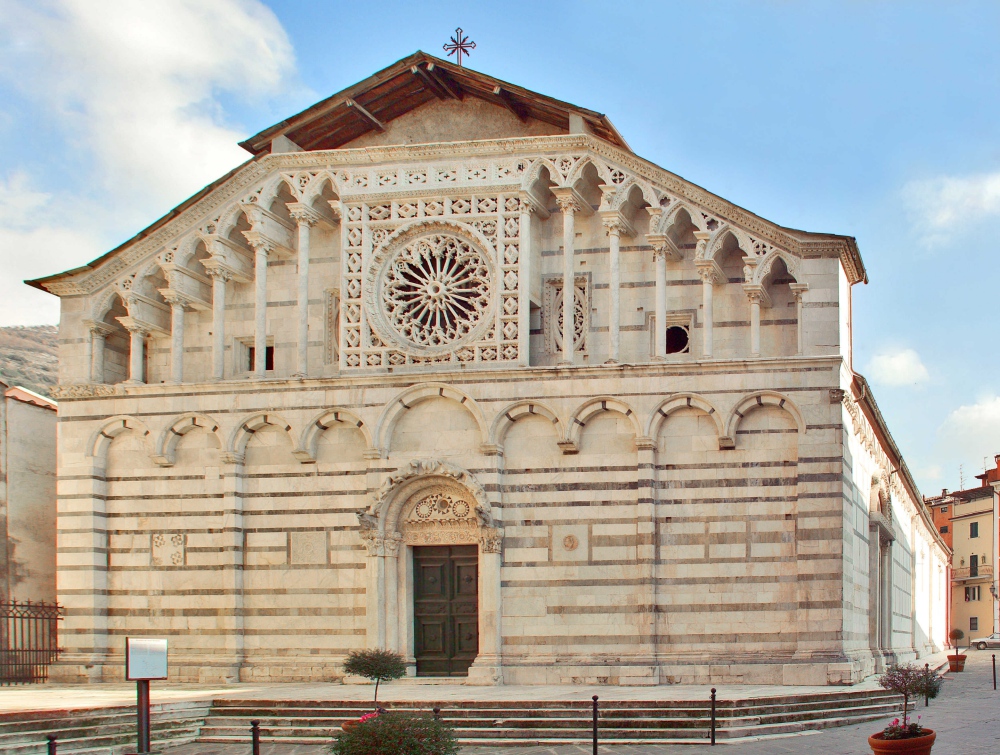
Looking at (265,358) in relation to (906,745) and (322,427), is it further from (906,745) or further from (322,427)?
(906,745)

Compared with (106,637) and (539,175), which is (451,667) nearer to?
(106,637)

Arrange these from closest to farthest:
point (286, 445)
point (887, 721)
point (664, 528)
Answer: point (887, 721) < point (664, 528) < point (286, 445)

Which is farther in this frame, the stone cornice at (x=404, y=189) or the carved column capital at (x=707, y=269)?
the carved column capital at (x=707, y=269)

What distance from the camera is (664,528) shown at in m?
22.1

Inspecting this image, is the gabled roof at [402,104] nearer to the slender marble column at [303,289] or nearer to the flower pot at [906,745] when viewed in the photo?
the slender marble column at [303,289]

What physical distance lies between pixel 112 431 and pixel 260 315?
3.60 metres

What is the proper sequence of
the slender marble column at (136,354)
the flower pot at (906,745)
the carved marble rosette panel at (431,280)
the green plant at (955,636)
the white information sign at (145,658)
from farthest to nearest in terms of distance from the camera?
the green plant at (955,636) → the slender marble column at (136,354) → the carved marble rosette panel at (431,280) → the white information sign at (145,658) → the flower pot at (906,745)

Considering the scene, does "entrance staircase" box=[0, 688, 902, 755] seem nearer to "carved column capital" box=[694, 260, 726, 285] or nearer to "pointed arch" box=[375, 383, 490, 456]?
"pointed arch" box=[375, 383, 490, 456]

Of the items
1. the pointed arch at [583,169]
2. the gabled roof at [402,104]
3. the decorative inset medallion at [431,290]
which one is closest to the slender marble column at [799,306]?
the pointed arch at [583,169]

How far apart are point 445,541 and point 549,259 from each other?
5.44 meters

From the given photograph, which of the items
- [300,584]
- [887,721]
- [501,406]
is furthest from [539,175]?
[887,721]

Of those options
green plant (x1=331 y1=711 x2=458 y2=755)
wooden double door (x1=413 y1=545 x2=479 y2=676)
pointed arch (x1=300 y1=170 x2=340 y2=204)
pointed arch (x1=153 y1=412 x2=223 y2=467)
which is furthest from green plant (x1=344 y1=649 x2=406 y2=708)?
pointed arch (x1=300 y1=170 x2=340 y2=204)

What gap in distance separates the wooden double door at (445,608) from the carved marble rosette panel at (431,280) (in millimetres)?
3458

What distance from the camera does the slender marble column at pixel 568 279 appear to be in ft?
74.8
